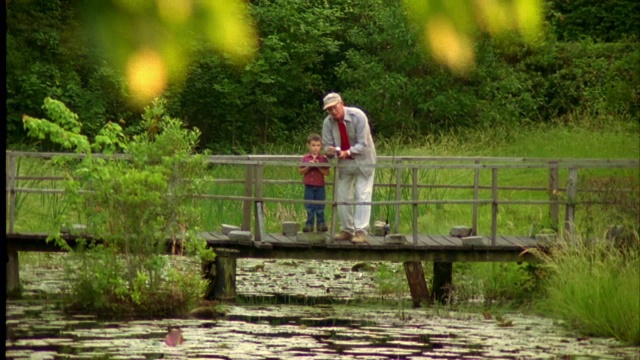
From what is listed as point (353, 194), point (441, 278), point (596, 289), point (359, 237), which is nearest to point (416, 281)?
point (441, 278)

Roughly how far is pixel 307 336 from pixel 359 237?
2330 mm

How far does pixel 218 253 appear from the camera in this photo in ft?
47.7

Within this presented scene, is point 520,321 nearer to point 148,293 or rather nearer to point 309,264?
point 148,293

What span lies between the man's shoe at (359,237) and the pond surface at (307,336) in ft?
2.10

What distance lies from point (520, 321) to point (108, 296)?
3.62 metres

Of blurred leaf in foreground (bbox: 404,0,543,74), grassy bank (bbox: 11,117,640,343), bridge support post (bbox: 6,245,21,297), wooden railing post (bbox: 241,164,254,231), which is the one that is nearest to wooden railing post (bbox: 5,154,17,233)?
bridge support post (bbox: 6,245,21,297)

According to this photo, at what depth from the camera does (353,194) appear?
1427cm

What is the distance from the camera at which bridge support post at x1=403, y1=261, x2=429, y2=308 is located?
14.5 meters

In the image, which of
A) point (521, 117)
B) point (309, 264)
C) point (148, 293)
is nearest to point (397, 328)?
point (148, 293)

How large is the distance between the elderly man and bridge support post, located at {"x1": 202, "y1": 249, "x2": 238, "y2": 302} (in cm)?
114

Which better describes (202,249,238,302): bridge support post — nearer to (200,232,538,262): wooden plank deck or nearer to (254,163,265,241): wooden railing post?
(200,232,538,262): wooden plank deck

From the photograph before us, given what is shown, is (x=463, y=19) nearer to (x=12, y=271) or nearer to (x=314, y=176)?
(x=314, y=176)

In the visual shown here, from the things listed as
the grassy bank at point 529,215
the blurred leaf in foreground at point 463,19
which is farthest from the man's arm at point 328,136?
the blurred leaf in foreground at point 463,19

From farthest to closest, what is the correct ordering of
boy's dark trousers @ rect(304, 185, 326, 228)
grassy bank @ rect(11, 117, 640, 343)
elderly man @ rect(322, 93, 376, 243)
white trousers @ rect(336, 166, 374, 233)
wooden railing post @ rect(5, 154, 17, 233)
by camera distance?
wooden railing post @ rect(5, 154, 17, 233) < boy's dark trousers @ rect(304, 185, 326, 228) < white trousers @ rect(336, 166, 374, 233) < elderly man @ rect(322, 93, 376, 243) < grassy bank @ rect(11, 117, 640, 343)
